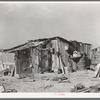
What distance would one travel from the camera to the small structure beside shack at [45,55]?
4.04 m

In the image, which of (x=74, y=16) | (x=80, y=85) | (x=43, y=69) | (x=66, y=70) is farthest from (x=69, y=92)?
(x=74, y=16)

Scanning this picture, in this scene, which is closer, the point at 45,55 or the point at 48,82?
the point at 48,82

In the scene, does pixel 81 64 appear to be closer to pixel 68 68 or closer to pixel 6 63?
pixel 68 68

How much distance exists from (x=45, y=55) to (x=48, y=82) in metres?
0.72

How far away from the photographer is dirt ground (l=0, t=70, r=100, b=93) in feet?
12.5

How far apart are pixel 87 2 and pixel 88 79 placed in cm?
188

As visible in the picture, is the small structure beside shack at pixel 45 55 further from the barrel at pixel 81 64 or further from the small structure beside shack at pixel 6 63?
the barrel at pixel 81 64

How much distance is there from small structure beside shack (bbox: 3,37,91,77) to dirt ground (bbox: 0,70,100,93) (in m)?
0.16

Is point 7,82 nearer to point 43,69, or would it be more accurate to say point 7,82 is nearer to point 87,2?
point 43,69

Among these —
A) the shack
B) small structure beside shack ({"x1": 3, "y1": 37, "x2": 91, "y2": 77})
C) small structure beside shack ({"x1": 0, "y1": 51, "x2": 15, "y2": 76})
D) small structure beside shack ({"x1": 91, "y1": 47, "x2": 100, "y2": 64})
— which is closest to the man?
small structure beside shack ({"x1": 91, "y1": 47, "x2": 100, "y2": 64})

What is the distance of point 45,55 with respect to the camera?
13.7 feet

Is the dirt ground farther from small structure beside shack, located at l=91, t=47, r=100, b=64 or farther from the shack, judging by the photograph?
small structure beside shack, located at l=91, t=47, r=100, b=64

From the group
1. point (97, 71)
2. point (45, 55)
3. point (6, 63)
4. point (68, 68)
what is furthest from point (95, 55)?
point (6, 63)

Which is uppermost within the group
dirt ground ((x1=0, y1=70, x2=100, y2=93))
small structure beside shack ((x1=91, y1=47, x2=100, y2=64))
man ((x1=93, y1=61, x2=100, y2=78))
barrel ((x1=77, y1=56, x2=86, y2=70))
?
small structure beside shack ((x1=91, y1=47, x2=100, y2=64))
